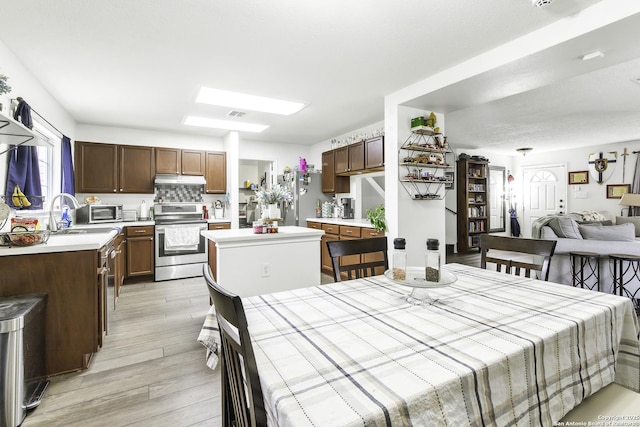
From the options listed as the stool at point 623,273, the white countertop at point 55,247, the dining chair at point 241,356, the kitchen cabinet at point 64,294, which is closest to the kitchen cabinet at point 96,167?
the white countertop at point 55,247

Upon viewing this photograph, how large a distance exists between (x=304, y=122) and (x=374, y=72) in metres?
1.95

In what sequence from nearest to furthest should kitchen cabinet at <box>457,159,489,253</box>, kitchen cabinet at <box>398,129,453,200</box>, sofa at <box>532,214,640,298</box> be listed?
sofa at <box>532,214,640,298</box>
kitchen cabinet at <box>398,129,453,200</box>
kitchen cabinet at <box>457,159,489,253</box>

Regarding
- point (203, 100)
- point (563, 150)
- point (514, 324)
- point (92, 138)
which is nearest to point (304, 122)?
point (203, 100)

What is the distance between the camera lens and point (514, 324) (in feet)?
3.59

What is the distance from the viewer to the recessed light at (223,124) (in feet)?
15.4

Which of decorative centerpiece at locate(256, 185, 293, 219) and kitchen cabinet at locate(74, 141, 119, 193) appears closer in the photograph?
decorative centerpiece at locate(256, 185, 293, 219)

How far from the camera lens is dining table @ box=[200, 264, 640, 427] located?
27.9 inches

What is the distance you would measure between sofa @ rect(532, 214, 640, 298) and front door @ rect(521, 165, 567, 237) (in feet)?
14.3

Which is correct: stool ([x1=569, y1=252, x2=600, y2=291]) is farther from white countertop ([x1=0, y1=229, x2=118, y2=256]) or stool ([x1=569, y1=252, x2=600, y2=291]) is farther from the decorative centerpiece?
white countertop ([x1=0, y1=229, x2=118, y2=256])

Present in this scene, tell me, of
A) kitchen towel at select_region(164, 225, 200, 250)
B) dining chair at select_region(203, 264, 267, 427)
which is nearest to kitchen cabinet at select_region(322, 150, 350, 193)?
kitchen towel at select_region(164, 225, 200, 250)

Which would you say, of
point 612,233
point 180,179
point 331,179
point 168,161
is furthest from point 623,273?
point 168,161

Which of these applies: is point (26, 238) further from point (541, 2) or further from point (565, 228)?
point (565, 228)

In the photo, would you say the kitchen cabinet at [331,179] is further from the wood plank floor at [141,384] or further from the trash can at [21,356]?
the trash can at [21,356]

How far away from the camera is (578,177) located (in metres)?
7.32
